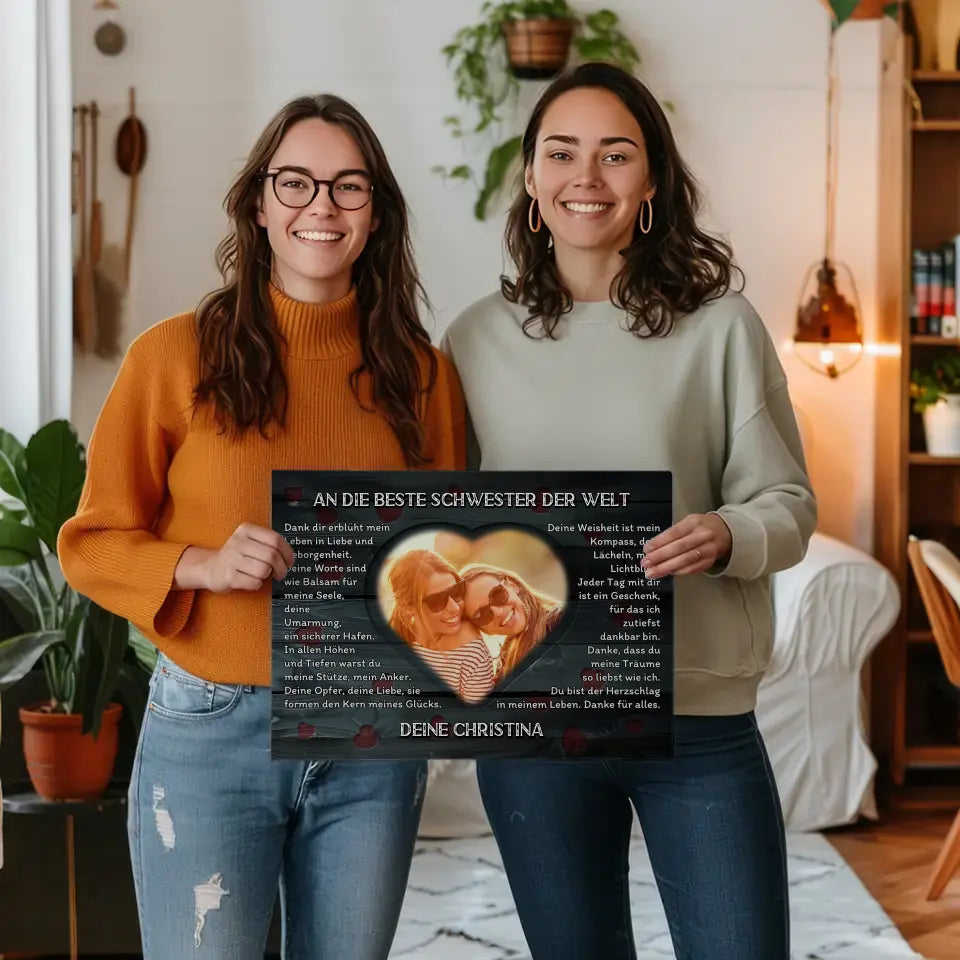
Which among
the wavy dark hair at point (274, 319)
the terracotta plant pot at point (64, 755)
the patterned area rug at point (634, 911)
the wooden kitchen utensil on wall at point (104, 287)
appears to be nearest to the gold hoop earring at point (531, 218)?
the wavy dark hair at point (274, 319)

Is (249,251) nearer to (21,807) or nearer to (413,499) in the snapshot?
(413,499)

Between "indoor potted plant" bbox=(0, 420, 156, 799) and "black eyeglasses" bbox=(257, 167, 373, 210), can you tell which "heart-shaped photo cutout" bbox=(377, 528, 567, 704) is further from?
"indoor potted plant" bbox=(0, 420, 156, 799)

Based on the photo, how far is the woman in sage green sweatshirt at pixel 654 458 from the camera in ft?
4.54

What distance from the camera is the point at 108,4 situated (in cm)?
401

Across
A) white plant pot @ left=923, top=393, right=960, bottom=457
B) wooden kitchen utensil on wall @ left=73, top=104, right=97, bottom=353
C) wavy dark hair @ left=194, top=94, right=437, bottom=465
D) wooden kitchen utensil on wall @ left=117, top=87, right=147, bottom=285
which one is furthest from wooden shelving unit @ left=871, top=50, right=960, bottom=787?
wavy dark hair @ left=194, top=94, right=437, bottom=465

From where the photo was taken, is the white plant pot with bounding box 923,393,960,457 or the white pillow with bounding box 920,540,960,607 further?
the white plant pot with bounding box 923,393,960,457

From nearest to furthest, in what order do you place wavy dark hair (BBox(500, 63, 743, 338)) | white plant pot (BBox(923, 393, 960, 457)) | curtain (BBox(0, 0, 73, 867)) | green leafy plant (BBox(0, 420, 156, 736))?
wavy dark hair (BBox(500, 63, 743, 338))
green leafy plant (BBox(0, 420, 156, 736))
curtain (BBox(0, 0, 73, 867))
white plant pot (BBox(923, 393, 960, 457))

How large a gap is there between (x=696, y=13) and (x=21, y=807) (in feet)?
10.0

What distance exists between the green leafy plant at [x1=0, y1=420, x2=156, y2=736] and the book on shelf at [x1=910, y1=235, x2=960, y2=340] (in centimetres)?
245

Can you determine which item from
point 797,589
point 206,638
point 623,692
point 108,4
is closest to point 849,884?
point 797,589

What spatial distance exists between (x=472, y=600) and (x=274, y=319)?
0.38 m

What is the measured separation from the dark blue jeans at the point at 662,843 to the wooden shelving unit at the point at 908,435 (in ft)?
8.34

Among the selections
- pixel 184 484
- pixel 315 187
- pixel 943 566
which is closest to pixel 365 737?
pixel 184 484

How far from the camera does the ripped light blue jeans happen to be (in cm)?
133
